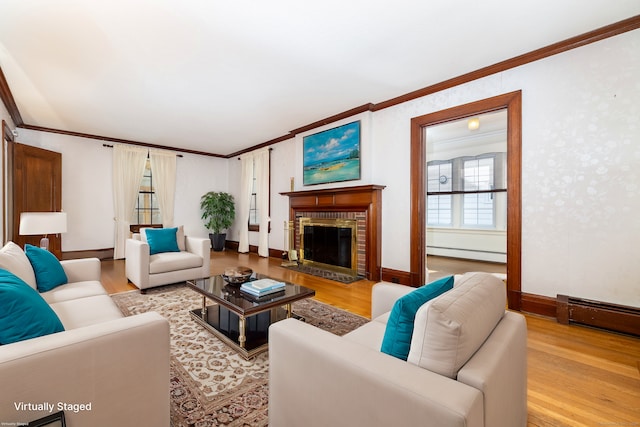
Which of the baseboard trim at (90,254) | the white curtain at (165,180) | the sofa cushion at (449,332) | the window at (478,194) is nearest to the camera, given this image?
the sofa cushion at (449,332)

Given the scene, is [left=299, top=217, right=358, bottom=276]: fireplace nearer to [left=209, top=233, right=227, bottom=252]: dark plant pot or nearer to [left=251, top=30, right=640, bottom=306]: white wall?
[left=251, top=30, right=640, bottom=306]: white wall

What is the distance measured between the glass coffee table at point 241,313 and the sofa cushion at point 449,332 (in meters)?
1.41

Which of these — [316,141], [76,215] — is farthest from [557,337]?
[76,215]

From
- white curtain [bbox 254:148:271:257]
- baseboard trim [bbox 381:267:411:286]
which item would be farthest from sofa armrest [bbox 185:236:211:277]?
baseboard trim [bbox 381:267:411:286]

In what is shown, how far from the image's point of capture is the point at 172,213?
6844 millimetres

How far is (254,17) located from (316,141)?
288 cm

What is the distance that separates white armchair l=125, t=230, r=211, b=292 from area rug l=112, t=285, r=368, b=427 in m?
0.66

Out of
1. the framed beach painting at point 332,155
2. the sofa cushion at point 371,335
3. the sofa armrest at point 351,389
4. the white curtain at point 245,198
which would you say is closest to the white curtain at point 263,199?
the white curtain at point 245,198

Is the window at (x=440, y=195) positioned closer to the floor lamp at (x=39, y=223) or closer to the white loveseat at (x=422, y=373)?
the white loveseat at (x=422, y=373)

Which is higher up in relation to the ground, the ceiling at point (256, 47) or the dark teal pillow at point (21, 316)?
the ceiling at point (256, 47)

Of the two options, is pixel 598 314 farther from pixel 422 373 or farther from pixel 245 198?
pixel 245 198

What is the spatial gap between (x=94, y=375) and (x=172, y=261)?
2.91 meters

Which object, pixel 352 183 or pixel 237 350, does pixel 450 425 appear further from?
pixel 352 183

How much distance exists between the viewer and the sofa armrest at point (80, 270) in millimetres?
2586
